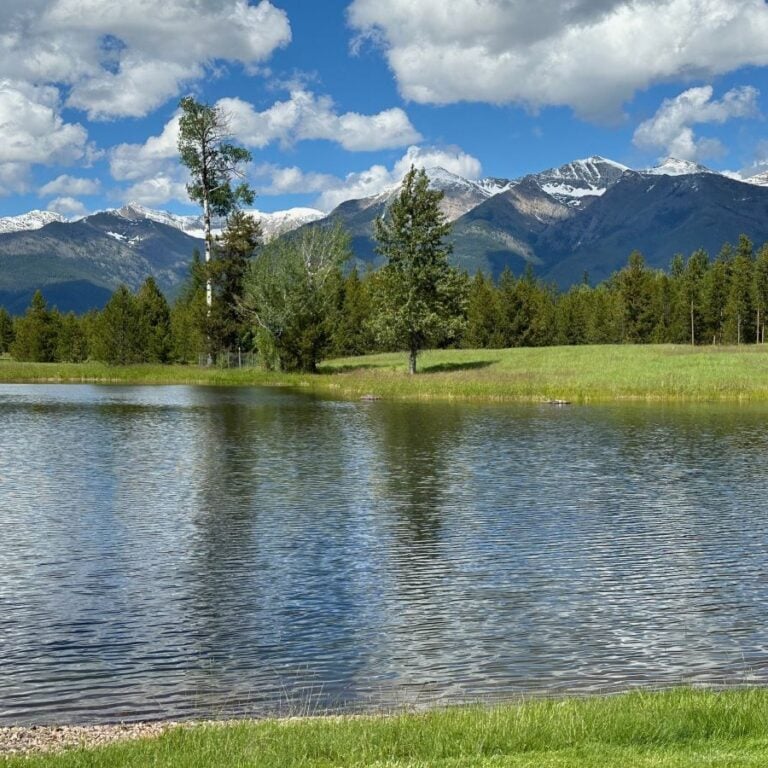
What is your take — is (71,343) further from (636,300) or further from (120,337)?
(636,300)

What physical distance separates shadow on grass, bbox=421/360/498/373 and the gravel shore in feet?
287

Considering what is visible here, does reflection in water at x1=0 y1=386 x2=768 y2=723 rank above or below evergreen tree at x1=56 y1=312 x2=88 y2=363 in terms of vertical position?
below

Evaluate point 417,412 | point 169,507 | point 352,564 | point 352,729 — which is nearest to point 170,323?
point 417,412

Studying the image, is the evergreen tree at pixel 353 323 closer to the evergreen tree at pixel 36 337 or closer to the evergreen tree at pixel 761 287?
the evergreen tree at pixel 36 337

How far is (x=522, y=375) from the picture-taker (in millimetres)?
89312

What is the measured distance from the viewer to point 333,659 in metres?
16.7

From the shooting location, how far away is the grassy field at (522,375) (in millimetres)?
79938

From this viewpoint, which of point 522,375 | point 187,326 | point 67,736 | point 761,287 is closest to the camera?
point 67,736

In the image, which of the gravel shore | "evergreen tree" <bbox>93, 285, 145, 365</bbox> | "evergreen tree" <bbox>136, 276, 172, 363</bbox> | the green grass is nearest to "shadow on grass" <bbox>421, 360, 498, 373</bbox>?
"evergreen tree" <bbox>93, 285, 145, 365</bbox>

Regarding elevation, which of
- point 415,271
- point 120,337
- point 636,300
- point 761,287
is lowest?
point 120,337

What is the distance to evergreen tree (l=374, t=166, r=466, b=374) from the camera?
9269cm

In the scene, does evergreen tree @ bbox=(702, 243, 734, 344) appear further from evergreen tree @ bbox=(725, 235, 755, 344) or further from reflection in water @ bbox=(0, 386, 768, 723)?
reflection in water @ bbox=(0, 386, 768, 723)

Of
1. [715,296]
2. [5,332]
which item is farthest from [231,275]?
[5,332]

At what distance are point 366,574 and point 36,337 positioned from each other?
14567 centimetres
